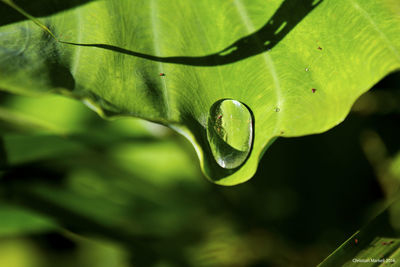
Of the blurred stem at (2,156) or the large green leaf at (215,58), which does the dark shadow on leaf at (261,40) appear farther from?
the blurred stem at (2,156)

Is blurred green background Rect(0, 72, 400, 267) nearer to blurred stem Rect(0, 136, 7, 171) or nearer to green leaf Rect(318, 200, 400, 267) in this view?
blurred stem Rect(0, 136, 7, 171)

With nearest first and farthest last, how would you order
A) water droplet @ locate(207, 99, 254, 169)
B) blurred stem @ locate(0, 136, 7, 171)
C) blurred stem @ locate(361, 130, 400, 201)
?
water droplet @ locate(207, 99, 254, 169), blurred stem @ locate(0, 136, 7, 171), blurred stem @ locate(361, 130, 400, 201)

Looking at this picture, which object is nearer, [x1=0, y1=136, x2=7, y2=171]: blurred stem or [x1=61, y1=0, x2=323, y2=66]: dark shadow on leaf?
[x1=61, y1=0, x2=323, y2=66]: dark shadow on leaf

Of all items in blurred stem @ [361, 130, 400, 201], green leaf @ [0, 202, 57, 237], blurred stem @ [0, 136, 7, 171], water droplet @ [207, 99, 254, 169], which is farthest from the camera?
blurred stem @ [361, 130, 400, 201]

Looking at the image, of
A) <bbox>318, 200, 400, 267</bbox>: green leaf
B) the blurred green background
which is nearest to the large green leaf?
<bbox>318, 200, 400, 267</bbox>: green leaf

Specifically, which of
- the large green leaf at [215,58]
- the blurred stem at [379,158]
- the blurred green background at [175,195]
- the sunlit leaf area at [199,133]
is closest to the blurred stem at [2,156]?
the sunlit leaf area at [199,133]

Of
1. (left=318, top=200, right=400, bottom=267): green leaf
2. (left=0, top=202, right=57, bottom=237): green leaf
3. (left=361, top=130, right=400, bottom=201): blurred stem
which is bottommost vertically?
(left=318, top=200, right=400, bottom=267): green leaf

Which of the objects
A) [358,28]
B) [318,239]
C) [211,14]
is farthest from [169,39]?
[318,239]

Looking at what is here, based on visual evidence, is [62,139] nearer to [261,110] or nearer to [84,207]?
[84,207]
